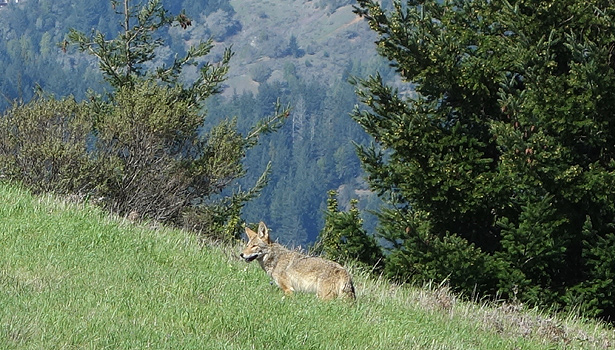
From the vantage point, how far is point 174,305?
7.32m

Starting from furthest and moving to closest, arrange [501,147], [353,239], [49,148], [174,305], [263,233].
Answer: [353,239], [49,148], [501,147], [263,233], [174,305]

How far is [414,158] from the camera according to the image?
15.9 metres

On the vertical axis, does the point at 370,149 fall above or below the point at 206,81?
above

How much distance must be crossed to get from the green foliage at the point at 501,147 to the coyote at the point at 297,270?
17.8ft

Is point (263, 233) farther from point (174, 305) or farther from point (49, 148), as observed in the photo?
point (49, 148)

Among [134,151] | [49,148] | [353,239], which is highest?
[49,148]

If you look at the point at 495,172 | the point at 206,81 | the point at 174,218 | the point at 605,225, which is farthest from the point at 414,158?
the point at 206,81

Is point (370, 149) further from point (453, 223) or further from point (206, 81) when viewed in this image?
point (206, 81)

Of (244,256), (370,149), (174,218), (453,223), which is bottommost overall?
(174,218)

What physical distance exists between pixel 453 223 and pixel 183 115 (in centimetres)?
721

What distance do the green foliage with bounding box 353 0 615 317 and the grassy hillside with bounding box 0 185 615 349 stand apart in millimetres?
4018

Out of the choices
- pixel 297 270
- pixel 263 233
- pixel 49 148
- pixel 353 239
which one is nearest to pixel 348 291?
pixel 297 270

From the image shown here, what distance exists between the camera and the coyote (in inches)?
332

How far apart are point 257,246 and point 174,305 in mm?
1833
